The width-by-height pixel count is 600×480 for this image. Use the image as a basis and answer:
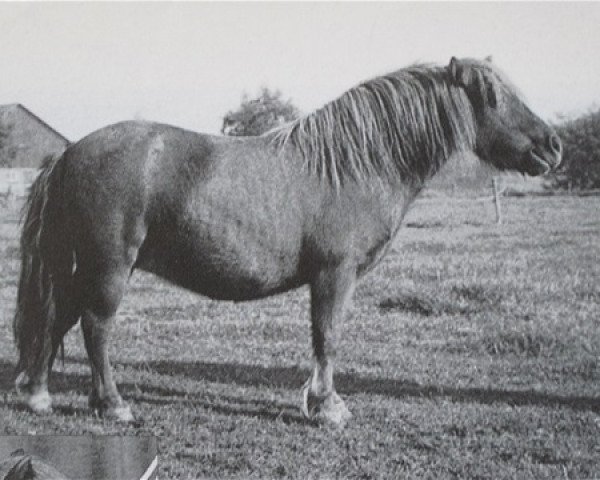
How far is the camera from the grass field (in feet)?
6.42

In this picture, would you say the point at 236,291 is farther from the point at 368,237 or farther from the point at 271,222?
the point at 368,237

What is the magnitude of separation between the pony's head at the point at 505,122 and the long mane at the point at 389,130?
0.03m

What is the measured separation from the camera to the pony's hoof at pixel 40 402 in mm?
2166

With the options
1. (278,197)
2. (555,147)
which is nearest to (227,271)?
(278,197)

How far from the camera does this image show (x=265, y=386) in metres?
2.11

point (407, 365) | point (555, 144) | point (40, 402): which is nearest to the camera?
point (555, 144)

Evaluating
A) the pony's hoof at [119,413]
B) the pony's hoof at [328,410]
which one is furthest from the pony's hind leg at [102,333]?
the pony's hoof at [328,410]

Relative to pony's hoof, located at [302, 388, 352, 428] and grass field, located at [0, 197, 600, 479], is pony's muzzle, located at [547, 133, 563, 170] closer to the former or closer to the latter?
grass field, located at [0, 197, 600, 479]

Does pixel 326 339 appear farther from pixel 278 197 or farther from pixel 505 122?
→ pixel 505 122

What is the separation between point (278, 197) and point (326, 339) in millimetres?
425

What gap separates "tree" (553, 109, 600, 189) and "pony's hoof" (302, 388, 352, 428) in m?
0.86

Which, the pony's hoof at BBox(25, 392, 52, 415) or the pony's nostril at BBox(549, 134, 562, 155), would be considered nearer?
the pony's nostril at BBox(549, 134, 562, 155)

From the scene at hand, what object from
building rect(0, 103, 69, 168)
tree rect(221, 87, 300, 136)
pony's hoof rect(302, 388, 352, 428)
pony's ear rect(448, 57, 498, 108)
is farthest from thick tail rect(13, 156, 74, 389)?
pony's ear rect(448, 57, 498, 108)

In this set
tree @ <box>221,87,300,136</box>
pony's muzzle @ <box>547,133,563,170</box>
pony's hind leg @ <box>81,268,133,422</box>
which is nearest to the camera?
pony's muzzle @ <box>547,133,563,170</box>
